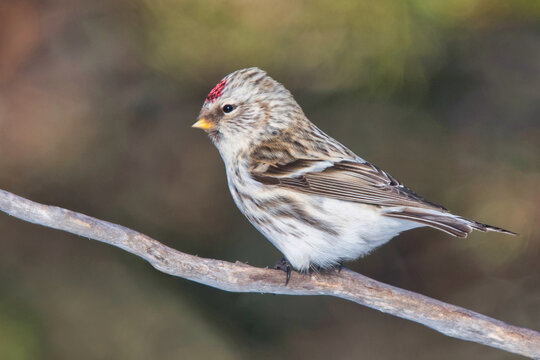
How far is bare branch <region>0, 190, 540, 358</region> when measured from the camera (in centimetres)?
110

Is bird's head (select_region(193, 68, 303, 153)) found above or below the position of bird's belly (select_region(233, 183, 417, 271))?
above

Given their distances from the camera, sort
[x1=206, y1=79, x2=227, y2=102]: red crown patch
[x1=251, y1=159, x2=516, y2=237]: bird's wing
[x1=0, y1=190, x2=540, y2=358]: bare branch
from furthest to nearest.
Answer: [x1=206, y1=79, x2=227, y2=102]: red crown patch
[x1=251, y1=159, x2=516, y2=237]: bird's wing
[x1=0, y1=190, x2=540, y2=358]: bare branch

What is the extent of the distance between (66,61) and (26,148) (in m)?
0.25

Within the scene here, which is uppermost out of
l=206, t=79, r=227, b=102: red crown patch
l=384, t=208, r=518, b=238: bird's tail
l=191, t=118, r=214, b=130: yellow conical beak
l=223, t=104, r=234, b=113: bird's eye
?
l=206, t=79, r=227, b=102: red crown patch

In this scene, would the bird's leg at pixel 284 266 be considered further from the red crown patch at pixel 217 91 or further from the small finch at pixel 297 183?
the red crown patch at pixel 217 91

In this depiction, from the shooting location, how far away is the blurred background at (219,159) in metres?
1.51

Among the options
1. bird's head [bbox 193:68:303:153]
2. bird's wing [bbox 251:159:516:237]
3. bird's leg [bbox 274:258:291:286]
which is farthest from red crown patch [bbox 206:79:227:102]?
bird's leg [bbox 274:258:291:286]

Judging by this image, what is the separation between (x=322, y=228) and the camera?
4.34 feet

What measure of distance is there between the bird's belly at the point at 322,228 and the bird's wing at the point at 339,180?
0.02 metres

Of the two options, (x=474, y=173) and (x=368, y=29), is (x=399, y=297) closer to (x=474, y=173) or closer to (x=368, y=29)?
(x=474, y=173)

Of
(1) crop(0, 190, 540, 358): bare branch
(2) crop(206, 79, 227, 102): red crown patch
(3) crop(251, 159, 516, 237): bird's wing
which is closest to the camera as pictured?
(1) crop(0, 190, 540, 358): bare branch

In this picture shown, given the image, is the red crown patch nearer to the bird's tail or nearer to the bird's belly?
the bird's belly

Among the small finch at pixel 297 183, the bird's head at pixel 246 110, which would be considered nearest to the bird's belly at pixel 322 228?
the small finch at pixel 297 183

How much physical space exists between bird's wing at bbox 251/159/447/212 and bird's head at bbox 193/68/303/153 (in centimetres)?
10
